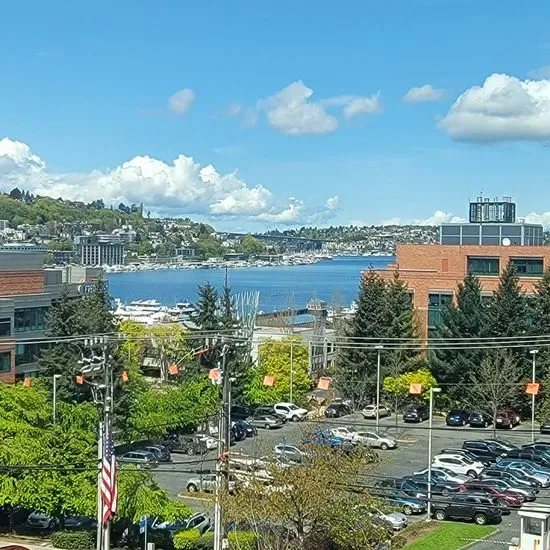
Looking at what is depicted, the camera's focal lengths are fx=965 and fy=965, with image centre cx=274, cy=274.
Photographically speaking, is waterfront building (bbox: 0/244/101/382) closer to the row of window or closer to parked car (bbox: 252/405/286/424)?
parked car (bbox: 252/405/286/424)

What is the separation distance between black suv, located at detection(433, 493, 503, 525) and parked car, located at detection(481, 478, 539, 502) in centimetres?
187

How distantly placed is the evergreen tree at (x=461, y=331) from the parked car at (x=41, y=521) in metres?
25.6

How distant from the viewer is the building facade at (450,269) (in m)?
55.8

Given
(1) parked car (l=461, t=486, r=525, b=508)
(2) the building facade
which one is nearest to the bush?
(1) parked car (l=461, t=486, r=525, b=508)

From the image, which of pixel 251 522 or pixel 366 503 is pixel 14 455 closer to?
pixel 251 522

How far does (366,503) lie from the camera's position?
76.5 ft

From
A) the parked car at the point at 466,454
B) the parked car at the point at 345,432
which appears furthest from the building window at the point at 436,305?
the parked car at the point at 466,454

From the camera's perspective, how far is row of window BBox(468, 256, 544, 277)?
183 ft

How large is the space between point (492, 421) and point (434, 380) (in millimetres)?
4540

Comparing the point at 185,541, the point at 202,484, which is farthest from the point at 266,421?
the point at 185,541

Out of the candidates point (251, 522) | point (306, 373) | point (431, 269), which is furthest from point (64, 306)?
point (251, 522)

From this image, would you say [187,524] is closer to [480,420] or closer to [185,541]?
[185,541]

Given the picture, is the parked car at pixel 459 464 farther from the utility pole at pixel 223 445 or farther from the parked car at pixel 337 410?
the utility pole at pixel 223 445

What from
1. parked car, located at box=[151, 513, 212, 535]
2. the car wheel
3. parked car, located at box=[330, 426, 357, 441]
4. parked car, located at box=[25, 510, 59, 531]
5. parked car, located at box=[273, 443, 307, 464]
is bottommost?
parked car, located at box=[25, 510, 59, 531]
